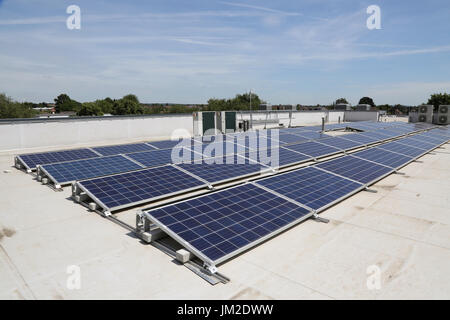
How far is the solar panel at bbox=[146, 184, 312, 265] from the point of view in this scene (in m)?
7.69

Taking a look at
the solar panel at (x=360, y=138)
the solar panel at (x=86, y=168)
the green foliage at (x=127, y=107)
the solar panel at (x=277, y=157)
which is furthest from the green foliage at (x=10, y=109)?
the solar panel at (x=360, y=138)

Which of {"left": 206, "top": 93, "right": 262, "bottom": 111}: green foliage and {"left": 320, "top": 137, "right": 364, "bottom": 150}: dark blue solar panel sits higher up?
{"left": 206, "top": 93, "right": 262, "bottom": 111}: green foliage

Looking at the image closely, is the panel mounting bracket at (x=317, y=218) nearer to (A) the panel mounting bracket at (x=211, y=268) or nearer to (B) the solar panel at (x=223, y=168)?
(A) the panel mounting bracket at (x=211, y=268)

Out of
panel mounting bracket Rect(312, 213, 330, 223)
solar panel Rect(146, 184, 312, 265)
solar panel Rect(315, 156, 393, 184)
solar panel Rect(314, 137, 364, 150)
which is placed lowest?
panel mounting bracket Rect(312, 213, 330, 223)

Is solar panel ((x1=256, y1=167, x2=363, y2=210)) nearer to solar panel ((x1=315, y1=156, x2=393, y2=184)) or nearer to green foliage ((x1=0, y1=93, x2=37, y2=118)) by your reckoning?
solar panel ((x1=315, y1=156, x2=393, y2=184))

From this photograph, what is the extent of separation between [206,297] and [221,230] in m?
2.28

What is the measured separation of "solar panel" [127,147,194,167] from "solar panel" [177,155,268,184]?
1.48m

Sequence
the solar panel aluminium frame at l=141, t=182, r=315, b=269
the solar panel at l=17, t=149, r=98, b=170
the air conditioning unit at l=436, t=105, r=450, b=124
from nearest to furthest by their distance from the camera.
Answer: the solar panel aluminium frame at l=141, t=182, r=315, b=269 < the solar panel at l=17, t=149, r=98, b=170 < the air conditioning unit at l=436, t=105, r=450, b=124

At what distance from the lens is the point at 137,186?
12164 millimetres

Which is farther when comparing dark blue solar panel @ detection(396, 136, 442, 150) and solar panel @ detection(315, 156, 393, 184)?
dark blue solar panel @ detection(396, 136, 442, 150)

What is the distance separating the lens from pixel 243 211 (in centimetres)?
938

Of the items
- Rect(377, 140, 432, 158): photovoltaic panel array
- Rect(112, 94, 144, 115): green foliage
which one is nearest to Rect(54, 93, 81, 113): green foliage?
Rect(112, 94, 144, 115): green foliage
